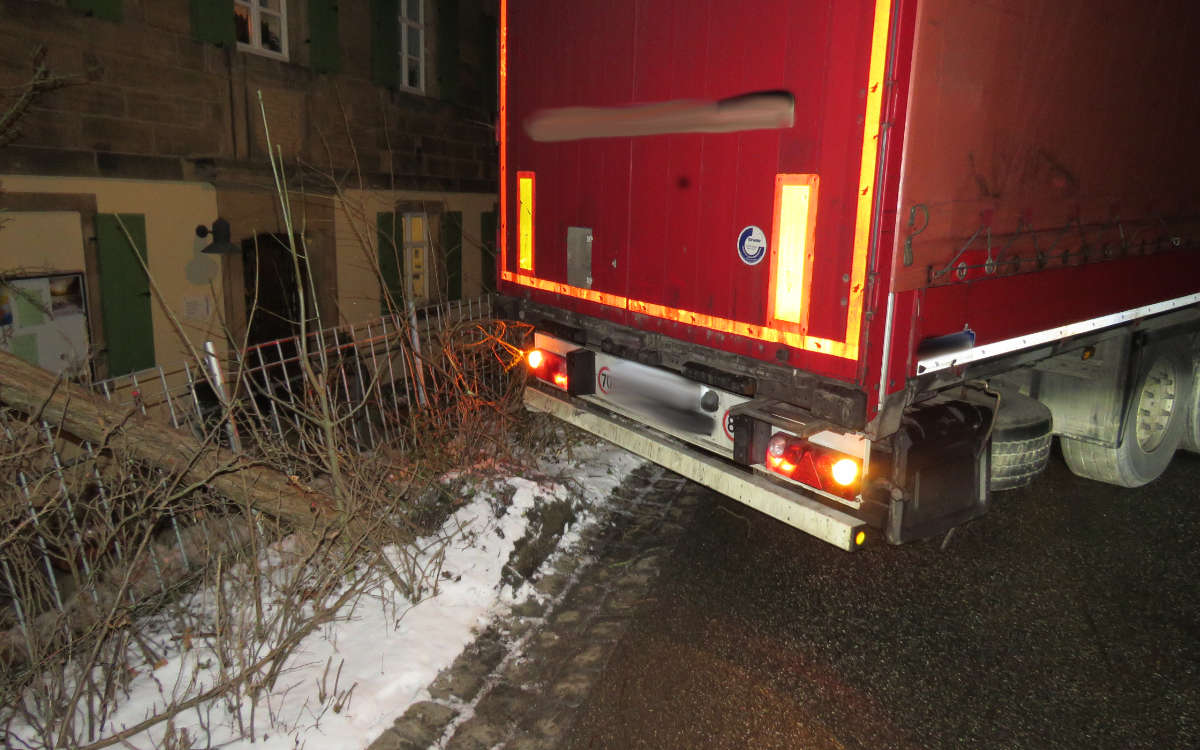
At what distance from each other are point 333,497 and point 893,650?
311 cm

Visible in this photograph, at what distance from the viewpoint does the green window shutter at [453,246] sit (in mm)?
12875

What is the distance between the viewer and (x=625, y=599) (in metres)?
4.43

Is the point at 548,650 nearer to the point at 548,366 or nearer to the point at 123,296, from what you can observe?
the point at 548,366

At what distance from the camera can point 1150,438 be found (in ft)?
20.3

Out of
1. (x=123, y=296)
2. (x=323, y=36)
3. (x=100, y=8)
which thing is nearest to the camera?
(x=100, y=8)

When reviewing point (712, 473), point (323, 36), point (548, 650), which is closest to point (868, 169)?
point (712, 473)

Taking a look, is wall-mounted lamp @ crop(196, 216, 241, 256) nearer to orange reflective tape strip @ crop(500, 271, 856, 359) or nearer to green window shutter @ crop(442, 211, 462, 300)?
green window shutter @ crop(442, 211, 462, 300)

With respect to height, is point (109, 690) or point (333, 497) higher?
point (333, 497)

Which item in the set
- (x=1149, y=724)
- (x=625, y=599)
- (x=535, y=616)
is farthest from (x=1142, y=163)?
(x=535, y=616)

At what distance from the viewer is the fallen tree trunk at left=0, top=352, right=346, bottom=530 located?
11.0 ft

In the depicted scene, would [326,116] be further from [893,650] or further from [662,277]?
[893,650]

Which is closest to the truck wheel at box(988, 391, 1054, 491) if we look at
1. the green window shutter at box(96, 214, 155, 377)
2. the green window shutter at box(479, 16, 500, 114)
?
the green window shutter at box(96, 214, 155, 377)

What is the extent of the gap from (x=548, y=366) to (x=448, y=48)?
342 inches

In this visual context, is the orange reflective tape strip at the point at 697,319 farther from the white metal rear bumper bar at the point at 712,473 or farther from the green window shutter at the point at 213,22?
the green window shutter at the point at 213,22
